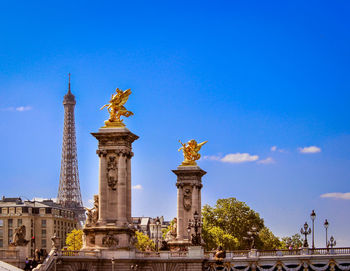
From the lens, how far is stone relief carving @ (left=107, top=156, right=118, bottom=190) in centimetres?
6769

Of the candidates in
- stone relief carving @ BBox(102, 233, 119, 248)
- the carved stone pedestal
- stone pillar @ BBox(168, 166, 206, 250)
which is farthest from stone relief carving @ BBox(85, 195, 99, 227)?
stone pillar @ BBox(168, 166, 206, 250)

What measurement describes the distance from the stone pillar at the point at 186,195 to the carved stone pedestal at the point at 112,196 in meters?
19.7

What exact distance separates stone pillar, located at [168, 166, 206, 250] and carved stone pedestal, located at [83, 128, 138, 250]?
19.7m

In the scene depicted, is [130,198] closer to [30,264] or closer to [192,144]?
[30,264]

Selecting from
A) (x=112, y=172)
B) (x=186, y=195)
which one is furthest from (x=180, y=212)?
(x=112, y=172)

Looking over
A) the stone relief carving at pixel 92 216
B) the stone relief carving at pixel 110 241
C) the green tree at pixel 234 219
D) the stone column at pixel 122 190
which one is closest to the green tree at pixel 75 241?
the green tree at pixel 234 219

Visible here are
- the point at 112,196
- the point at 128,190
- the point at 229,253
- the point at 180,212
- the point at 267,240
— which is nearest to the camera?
the point at 112,196

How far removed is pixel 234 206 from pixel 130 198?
4757 cm

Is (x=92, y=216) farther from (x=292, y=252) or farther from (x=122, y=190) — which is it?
(x=292, y=252)

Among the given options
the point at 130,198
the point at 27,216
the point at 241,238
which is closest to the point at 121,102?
the point at 130,198

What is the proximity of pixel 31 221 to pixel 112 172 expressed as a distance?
296 feet

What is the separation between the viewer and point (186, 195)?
289 ft

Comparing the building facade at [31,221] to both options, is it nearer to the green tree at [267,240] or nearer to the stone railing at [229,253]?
the green tree at [267,240]

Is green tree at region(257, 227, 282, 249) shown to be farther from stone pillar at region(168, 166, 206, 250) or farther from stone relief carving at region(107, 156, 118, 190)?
stone relief carving at region(107, 156, 118, 190)
